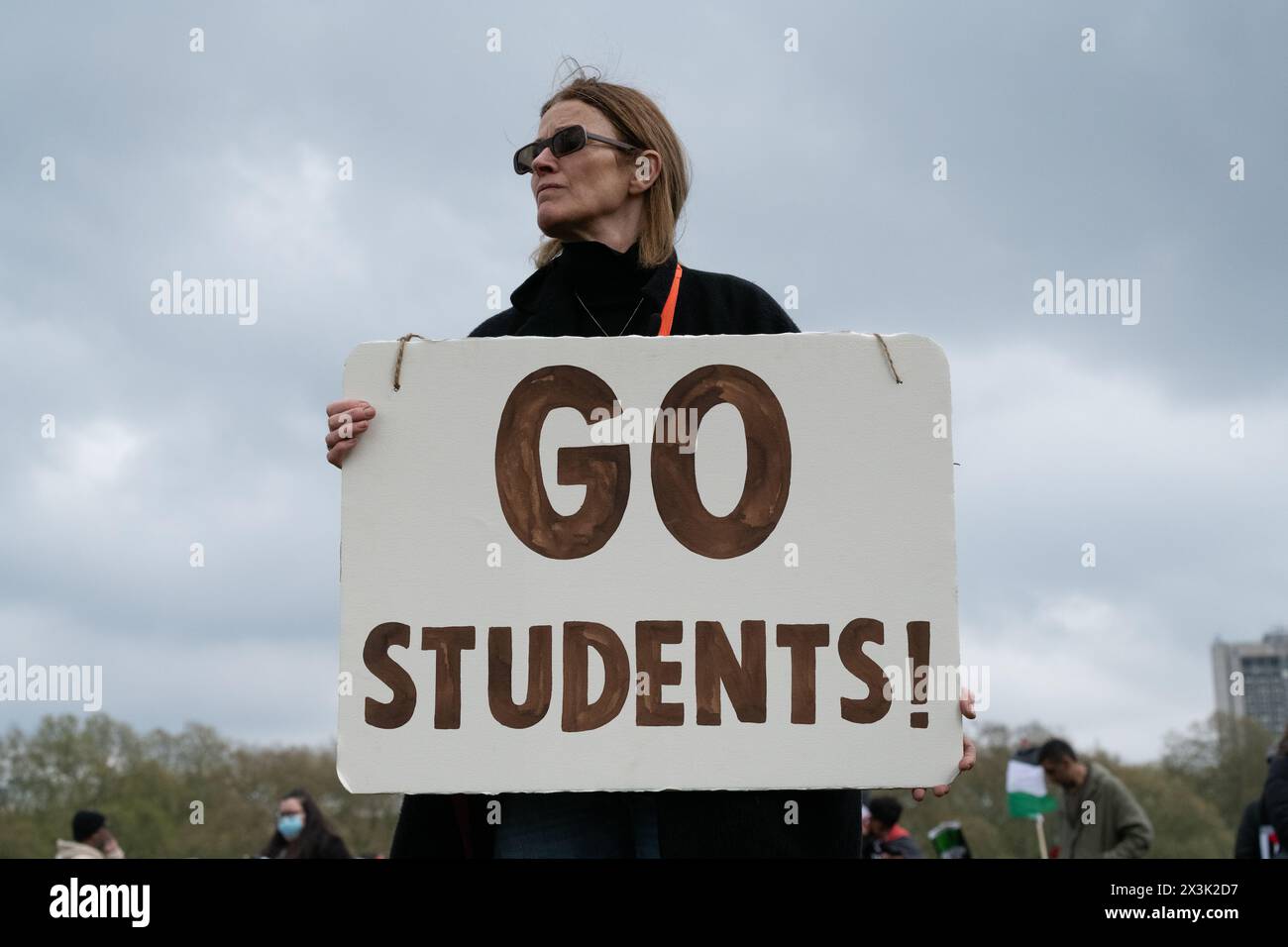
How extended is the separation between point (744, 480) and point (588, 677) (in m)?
0.47

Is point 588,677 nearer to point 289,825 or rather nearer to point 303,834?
point 303,834

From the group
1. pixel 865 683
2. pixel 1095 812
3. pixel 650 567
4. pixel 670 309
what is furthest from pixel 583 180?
pixel 1095 812

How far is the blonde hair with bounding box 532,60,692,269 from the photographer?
3.28 meters

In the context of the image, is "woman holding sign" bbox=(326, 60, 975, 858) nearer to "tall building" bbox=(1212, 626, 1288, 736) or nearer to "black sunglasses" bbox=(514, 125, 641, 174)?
"black sunglasses" bbox=(514, 125, 641, 174)

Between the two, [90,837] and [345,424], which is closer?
[345,424]

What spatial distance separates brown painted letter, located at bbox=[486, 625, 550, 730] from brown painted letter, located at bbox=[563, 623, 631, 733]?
41 millimetres

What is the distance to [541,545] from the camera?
9.02 feet

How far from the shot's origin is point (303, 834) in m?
9.87

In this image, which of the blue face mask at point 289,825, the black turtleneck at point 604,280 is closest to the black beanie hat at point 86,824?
the blue face mask at point 289,825

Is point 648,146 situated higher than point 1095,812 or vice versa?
point 648,146

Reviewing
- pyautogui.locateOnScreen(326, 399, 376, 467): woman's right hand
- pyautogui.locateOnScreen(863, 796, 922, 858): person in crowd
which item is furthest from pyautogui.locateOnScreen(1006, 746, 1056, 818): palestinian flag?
pyautogui.locateOnScreen(326, 399, 376, 467): woman's right hand
